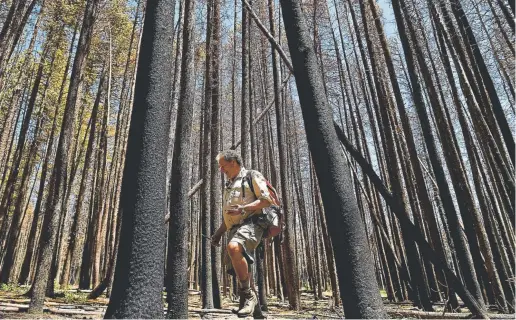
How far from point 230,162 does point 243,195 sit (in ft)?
1.05

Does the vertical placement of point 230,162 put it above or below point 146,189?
above

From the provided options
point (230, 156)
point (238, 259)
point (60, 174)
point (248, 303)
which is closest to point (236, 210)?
point (238, 259)

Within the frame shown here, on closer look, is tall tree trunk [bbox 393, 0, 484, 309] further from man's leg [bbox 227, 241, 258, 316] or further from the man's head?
the man's head

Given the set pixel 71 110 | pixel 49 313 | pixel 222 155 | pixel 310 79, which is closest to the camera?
pixel 310 79

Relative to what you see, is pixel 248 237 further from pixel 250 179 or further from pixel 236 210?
pixel 250 179

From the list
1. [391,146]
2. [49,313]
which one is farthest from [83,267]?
[391,146]

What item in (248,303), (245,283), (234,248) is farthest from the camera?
(248,303)

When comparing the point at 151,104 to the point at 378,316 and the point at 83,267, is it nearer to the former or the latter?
the point at 378,316

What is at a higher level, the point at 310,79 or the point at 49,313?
the point at 310,79

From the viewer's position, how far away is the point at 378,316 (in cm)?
168

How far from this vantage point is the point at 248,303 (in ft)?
9.77

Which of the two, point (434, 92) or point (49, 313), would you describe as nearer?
point (49, 313)

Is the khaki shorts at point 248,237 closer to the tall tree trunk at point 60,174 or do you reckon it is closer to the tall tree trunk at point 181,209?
the tall tree trunk at point 181,209

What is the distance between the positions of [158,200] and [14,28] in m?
7.60
